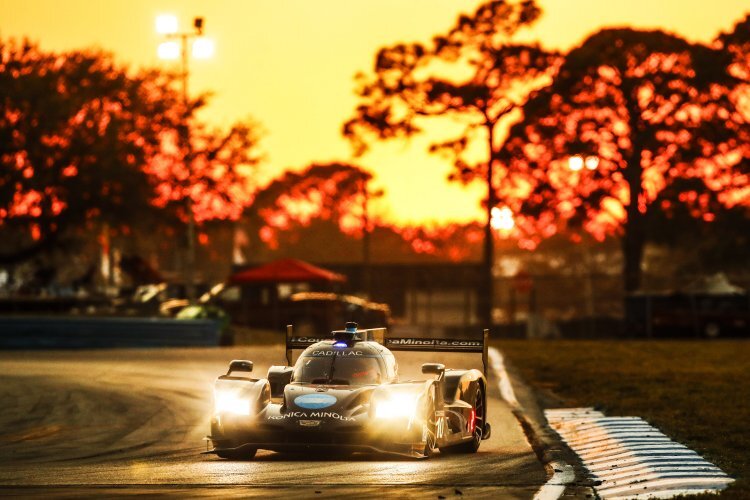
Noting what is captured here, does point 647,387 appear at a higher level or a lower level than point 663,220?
lower

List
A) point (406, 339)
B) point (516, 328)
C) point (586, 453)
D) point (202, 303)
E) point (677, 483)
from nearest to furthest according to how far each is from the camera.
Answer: point (677, 483), point (586, 453), point (406, 339), point (202, 303), point (516, 328)

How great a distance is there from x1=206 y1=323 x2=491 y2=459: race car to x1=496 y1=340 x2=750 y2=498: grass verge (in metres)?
2.57

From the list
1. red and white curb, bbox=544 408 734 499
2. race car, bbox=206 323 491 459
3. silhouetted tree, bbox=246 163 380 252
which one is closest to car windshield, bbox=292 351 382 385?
race car, bbox=206 323 491 459

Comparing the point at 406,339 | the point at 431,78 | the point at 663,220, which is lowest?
the point at 406,339

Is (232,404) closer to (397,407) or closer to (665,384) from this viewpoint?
(397,407)

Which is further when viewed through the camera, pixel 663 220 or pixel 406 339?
pixel 663 220

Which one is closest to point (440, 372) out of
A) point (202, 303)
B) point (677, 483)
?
point (677, 483)

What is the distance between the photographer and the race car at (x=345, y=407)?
14508mm

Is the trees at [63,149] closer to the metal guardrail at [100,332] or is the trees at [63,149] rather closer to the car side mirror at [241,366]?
the metal guardrail at [100,332]

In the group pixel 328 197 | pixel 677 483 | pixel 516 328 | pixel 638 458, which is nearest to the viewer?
pixel 677 483

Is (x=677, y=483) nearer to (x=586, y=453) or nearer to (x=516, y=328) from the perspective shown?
(x=586, y=453)

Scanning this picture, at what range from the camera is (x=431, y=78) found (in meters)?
58.3

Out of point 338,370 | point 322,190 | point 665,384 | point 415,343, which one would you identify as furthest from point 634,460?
point 322,190

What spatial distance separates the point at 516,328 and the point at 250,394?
40.9 meters
